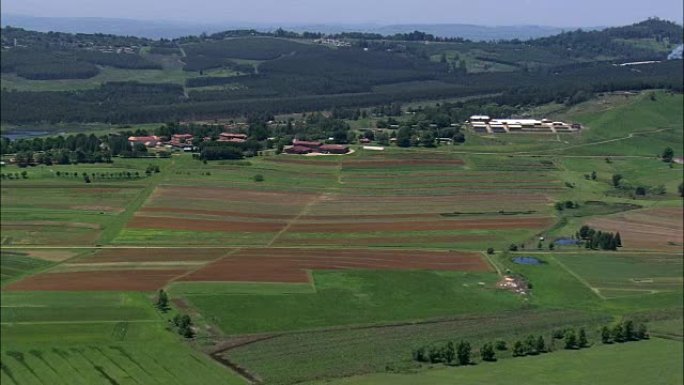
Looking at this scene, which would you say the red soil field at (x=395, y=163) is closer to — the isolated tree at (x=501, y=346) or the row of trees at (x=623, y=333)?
the row of trees at (x=623, y=333)

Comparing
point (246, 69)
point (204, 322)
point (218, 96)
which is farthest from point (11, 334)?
point (246, 69)

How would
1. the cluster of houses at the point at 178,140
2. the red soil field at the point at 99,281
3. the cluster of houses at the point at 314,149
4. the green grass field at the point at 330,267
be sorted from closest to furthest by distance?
1. the green grass field at the point at 330,267
2. the red soil field at the point at 99,281
3. the cluster of houses at the point at 314,149
4. the cluster of houses at the point at 178,140

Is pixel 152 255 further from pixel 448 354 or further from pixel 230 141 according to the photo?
pixel 230 141

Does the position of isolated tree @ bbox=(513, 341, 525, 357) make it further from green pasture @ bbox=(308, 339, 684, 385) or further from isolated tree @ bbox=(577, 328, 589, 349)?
isolated tree @ bbox=(577, 328, 589, 349)

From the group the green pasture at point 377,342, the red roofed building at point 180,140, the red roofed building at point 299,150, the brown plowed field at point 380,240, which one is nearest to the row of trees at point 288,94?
the red roofed building at point 180,140

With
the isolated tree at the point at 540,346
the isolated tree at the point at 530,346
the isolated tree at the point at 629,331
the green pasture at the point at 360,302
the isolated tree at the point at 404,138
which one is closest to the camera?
the isolated tree at the point at 530,346
